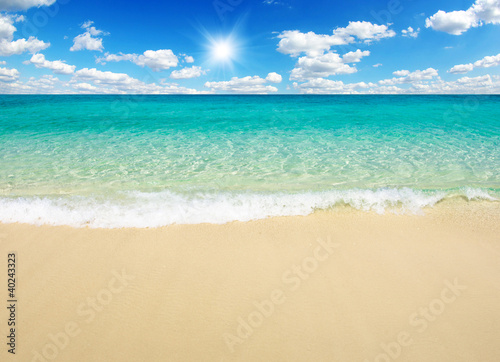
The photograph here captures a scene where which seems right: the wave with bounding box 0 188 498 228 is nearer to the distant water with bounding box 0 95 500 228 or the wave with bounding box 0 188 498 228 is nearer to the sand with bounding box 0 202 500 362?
the distant water with bounding box 0 95 500 228

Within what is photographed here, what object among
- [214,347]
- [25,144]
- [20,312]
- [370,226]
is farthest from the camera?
[25,144]

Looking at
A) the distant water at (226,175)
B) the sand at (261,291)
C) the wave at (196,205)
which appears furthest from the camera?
the distant water at (226,175)

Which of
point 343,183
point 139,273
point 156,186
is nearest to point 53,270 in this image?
point 139,273

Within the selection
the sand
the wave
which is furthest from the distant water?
the sand

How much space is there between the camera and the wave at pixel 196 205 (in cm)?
431

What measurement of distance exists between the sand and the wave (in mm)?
259

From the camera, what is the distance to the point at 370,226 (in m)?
4.15

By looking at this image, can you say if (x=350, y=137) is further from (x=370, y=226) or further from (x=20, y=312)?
(x=20, y=312)

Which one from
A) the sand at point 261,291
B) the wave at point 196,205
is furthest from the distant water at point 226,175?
the sand at point 261,291

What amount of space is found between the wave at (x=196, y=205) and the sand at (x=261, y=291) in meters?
0.26

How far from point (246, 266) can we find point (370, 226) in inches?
89.1

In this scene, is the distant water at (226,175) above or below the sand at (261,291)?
above

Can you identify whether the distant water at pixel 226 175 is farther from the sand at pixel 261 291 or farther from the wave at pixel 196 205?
the sand at pixel 261 291

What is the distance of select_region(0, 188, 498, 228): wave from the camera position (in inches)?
170
